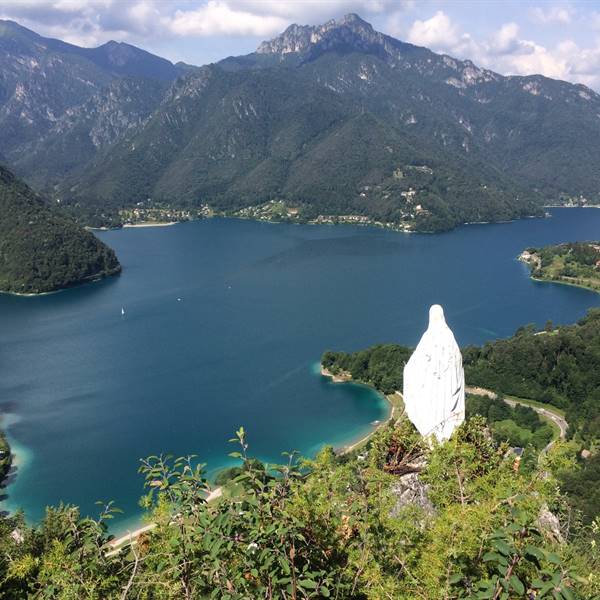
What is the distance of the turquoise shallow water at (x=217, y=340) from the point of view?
2920 centimetres

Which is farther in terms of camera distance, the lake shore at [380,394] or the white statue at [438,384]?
the lake shore at [380,394]

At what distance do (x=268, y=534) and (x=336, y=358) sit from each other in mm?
33930

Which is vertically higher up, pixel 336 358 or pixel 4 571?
pixel 4 571

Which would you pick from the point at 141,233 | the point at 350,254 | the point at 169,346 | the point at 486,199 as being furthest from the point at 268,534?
the point at 486,199

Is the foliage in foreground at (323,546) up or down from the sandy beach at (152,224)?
up

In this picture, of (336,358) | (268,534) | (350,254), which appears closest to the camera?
(268,534)

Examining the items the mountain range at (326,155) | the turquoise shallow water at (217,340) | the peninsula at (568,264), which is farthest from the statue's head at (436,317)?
the mountain range at (326,155)

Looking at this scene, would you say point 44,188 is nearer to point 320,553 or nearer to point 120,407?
point 120,407

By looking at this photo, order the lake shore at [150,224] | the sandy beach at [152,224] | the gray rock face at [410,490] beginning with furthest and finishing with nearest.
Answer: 1. the sandy beach at [152,224]
2. the lake shore at [150,224]
3. the gray rock face at [410,490]

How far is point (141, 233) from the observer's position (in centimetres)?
9956

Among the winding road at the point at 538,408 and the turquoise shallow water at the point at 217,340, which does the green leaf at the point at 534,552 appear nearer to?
the turquoise shallow water at the point at 217,340

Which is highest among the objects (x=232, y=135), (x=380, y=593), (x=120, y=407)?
(x=232, y=135)

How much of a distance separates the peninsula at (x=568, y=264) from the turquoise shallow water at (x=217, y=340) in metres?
1.81

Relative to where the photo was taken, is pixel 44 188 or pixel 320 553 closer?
pixel 320 553
